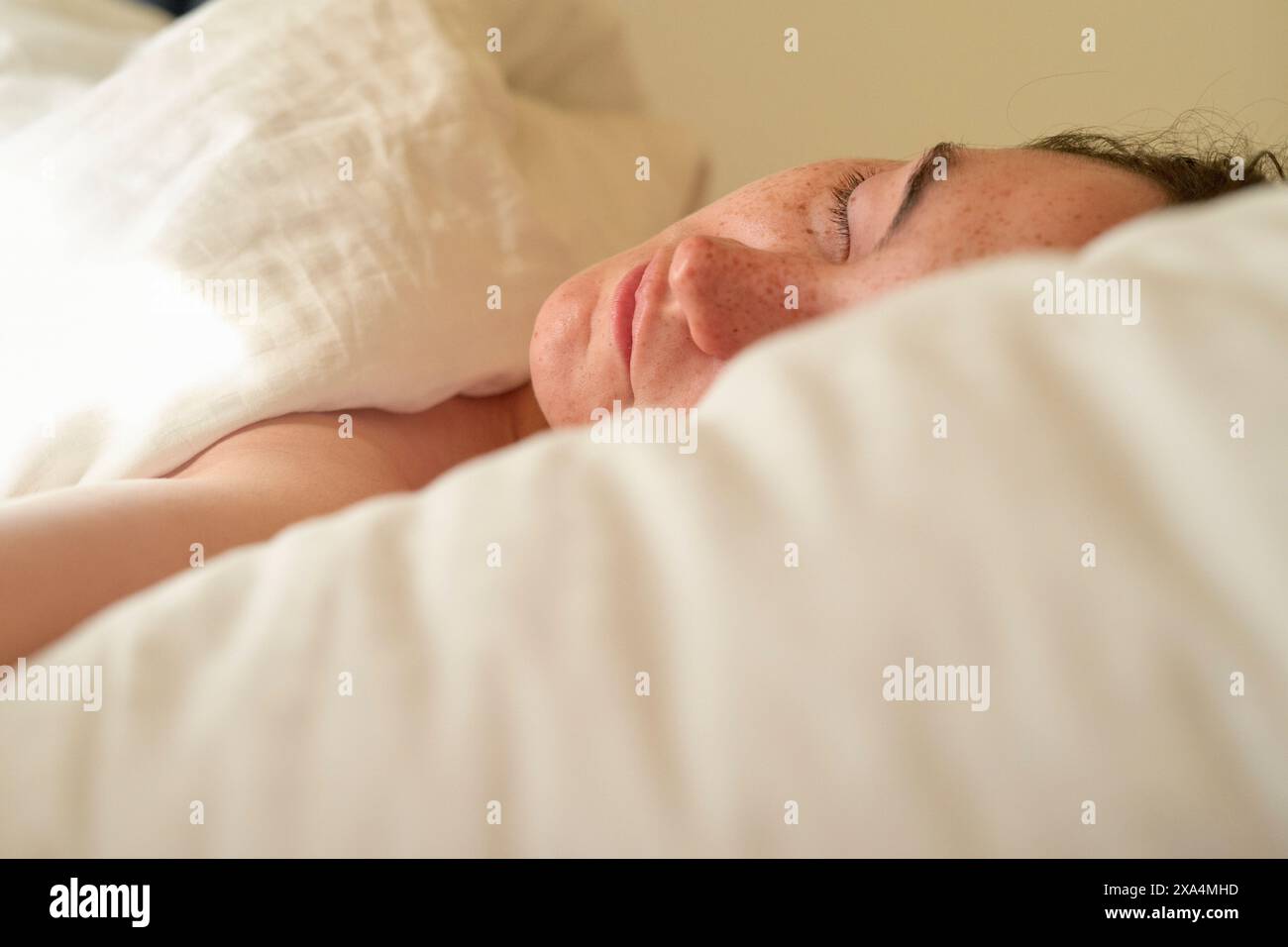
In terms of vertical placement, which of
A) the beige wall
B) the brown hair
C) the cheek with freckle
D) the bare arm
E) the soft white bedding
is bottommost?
the soft white bedding

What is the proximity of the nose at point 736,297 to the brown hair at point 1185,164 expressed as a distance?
0.24 metres

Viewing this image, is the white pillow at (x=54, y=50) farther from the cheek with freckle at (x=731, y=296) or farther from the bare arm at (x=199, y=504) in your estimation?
the cheek with freckle at (x=731, y=296)

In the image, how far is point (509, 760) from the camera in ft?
0.78

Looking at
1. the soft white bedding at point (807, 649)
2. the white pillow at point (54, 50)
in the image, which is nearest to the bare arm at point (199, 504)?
the soft white bedding at point (807, 649)

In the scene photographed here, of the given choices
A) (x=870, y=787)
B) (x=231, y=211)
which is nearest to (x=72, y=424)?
(x=231, y=211)

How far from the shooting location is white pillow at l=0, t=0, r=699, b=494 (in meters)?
0.76

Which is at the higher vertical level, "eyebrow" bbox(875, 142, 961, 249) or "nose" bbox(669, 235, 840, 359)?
"eyebrow" bbox(875, 142, 961, 249)

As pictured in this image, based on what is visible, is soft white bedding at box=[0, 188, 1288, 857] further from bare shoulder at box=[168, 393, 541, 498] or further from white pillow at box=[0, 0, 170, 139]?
white pillow at box=[0, 0, 170, 139]

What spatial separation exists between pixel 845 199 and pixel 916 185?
0.09 m

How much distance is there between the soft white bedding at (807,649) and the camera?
0.75 ft

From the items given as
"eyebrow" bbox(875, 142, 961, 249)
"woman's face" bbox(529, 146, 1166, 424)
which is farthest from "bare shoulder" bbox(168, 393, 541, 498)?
"eyebrow" bbox(875, 142, 961, 249)

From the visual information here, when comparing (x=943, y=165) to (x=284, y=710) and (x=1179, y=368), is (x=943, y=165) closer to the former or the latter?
(x=1179, y=368)

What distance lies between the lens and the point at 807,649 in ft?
0.78

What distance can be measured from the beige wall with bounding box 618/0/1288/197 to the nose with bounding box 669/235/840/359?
0.62 m
